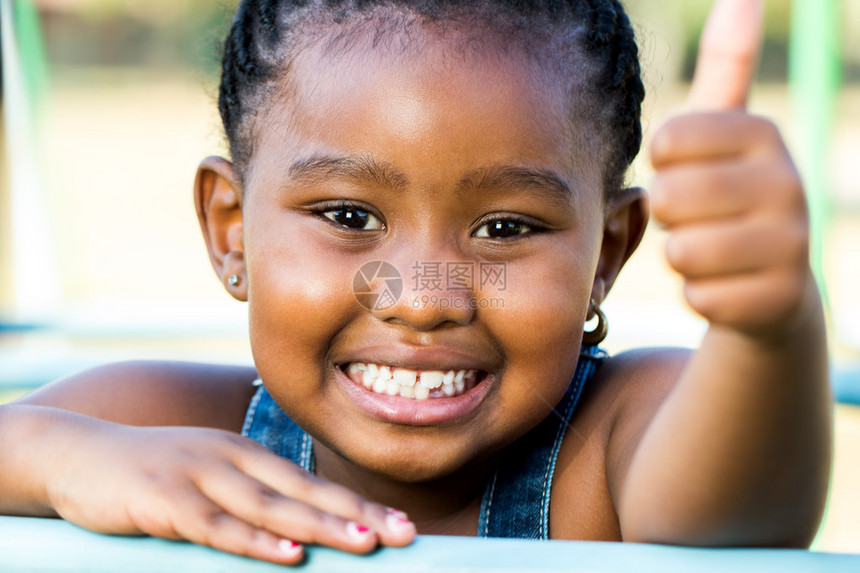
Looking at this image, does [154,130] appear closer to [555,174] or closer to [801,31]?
[801,31]

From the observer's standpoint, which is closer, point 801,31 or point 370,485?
point 370,485

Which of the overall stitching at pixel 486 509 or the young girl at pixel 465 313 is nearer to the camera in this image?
the young girl at pixel 465 313

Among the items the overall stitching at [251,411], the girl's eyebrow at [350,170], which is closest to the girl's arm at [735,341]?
the girl's eyebrow at [350,170]

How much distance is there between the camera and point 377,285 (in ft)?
2.88

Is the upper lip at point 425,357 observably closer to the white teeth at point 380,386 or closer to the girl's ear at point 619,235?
the white teeth at point 380,386

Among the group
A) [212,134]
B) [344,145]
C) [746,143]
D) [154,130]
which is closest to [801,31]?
[212,134]

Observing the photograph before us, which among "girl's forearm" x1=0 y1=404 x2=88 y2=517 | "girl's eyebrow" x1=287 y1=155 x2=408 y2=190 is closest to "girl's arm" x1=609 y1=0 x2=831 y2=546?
"girl's eyebrow" x1=287 y1=155 x2=408 y2=190

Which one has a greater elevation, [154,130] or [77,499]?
[77,499]

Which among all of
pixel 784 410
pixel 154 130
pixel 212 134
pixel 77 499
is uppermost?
pixel 212 134

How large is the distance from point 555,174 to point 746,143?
0.36 metres

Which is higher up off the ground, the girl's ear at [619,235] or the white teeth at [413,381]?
the girl's ear at [619,235]

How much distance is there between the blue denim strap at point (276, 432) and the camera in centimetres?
120

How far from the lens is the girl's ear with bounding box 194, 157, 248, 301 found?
42.2 inches

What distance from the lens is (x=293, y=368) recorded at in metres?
0.94
